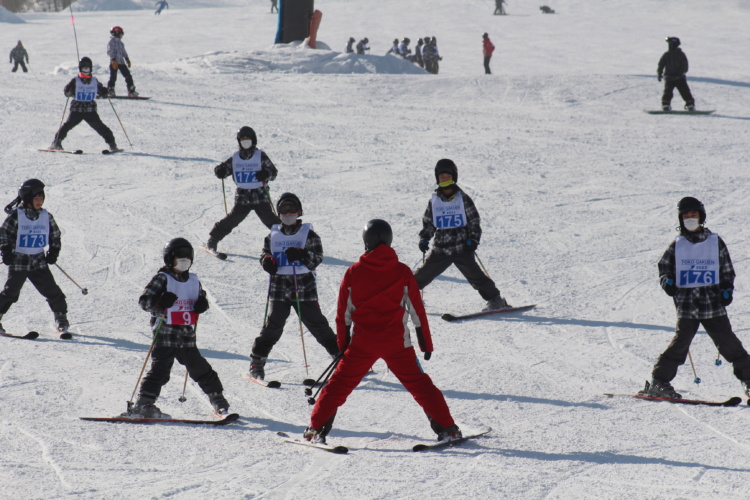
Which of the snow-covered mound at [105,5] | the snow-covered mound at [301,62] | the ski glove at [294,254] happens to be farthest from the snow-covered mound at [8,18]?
the ski glove at [294,254]

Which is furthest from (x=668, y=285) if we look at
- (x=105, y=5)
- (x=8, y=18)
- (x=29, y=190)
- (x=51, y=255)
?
(x=105, y=5)

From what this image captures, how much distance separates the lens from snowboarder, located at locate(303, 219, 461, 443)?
200 inches

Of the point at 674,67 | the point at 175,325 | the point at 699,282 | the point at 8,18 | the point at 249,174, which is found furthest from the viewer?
the point at 8,18

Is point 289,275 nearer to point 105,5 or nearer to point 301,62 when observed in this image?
point 301,62

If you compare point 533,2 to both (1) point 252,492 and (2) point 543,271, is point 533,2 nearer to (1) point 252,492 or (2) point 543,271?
(2) point 543,271

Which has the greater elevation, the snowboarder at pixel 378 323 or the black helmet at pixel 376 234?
the black helmet at pixel 376 234

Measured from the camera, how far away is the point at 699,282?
5934mm

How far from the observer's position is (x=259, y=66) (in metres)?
23.2

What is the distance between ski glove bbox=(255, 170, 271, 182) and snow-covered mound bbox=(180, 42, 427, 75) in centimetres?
1359

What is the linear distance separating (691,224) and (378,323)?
2305 millimetres

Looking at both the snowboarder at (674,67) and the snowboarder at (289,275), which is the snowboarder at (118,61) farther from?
the snowboarder at (289,275)

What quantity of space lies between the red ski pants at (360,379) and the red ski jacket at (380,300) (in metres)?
0.05

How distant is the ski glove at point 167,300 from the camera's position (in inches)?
213

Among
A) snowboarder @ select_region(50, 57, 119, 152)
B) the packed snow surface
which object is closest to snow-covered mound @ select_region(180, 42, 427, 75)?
the packed snow surface
